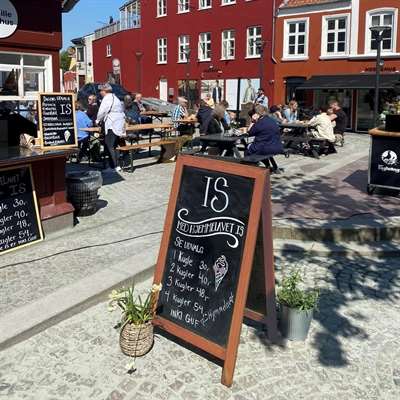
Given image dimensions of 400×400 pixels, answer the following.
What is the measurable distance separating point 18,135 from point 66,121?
2.03ft

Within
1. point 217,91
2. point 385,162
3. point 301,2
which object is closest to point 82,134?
point 385,162

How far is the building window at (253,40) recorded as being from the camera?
93.3 feet

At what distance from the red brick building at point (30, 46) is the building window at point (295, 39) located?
803 inches

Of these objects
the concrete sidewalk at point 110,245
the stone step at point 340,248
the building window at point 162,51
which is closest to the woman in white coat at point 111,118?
the concrete sidewalk at point 110,245

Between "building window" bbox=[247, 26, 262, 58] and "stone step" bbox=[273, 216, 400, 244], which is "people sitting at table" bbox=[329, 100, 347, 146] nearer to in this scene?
"stone step" bbox=[273, 216, 400, 244]

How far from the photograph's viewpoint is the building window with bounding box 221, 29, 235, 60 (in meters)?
30.5

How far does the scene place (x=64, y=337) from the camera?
13.1 feet

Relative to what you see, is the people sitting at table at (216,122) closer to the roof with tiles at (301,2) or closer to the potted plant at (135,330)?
the potted plant at (135,330)

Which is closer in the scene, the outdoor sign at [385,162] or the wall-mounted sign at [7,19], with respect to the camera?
the wall-mounted sign at [7,19]

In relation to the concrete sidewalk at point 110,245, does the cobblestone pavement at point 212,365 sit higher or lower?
lower

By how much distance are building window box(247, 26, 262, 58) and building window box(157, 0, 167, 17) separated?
8370 millimetres

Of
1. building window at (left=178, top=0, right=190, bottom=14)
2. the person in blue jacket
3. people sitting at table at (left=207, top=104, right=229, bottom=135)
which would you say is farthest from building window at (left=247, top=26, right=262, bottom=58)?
the person in blue jacket

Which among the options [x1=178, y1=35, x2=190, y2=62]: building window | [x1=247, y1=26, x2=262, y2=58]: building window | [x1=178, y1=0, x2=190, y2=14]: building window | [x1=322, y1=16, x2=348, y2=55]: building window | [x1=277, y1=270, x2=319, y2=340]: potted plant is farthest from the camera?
[x1=178, y1=35, x2=190, y2=62]: building window

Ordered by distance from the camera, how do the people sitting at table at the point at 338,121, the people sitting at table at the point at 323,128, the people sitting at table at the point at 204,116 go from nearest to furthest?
1. the people sitting at table at the point at 204,116
2. the people sitting at table at the point at 323,128
3. the people sitting at table at the point at 338,121
